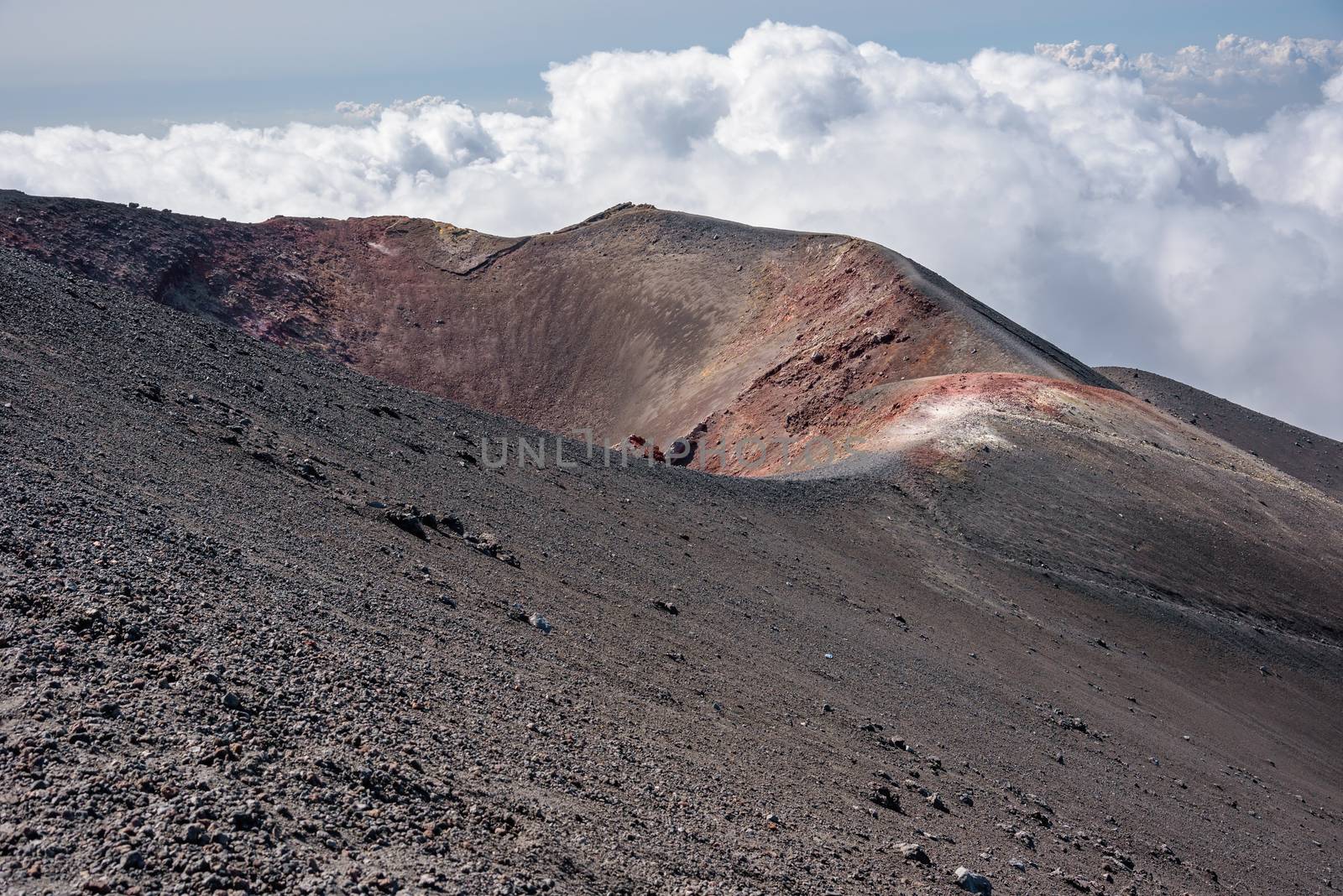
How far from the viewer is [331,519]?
13.9m

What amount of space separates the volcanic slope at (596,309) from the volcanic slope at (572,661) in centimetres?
1110

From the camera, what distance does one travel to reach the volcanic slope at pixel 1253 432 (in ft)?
179

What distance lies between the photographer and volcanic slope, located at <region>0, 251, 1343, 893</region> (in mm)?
6855

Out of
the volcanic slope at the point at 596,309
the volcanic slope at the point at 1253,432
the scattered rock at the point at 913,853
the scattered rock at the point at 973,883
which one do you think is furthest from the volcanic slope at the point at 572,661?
the volcanic slope at the point at 1253,432

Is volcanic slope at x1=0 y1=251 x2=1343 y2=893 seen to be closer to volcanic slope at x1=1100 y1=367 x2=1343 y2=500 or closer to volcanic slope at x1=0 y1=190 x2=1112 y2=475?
volcanic slope at x1=0 y1=190 x2=1112 y2=475

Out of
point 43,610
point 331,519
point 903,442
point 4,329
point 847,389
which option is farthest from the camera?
point 847,389

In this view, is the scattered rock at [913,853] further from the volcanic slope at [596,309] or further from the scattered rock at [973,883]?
the volcanic slope at [596,309]

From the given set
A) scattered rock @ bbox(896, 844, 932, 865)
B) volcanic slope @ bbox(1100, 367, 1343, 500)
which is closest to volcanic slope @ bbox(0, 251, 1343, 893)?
scattered rock @ bbox(896, 844, 932, 865)

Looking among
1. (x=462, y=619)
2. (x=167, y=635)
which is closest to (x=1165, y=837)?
(x=462, y=619)

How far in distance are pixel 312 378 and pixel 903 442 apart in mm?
18456

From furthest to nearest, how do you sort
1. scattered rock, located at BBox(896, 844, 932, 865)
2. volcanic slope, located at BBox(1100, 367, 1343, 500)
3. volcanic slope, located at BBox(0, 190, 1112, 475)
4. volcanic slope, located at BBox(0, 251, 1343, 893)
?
volcanic slope, located at BBox(1100, 367, 1343, 500) → volcanic slope, located at BBox(0, 190, 1112, 475) → scattered rock, located at BBox(896, 844, 932, 865) → volcanic slope, located at BBox(0, 251, 1343, 893)

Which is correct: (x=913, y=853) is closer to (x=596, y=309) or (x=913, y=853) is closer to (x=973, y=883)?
(x=973, y=883)

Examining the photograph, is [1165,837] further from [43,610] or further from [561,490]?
[43,610]

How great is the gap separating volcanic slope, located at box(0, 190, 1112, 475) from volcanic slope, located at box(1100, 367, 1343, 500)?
12.0 metres
